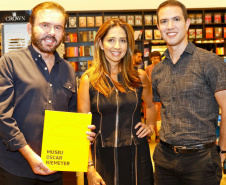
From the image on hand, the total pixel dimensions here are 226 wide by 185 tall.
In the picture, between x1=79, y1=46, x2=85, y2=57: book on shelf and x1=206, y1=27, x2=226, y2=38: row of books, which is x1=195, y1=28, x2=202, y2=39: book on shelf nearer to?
x1=206, y1=27, x2=226, y2=38: row of books

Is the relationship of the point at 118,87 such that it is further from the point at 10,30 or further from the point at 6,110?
the point at 10,30

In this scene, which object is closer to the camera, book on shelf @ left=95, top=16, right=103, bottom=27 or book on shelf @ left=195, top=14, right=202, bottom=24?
book on shelf @ left=95, top=16, right=103, bottom=27

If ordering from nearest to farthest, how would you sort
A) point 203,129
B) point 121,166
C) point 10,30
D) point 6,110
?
point 6,110 < point 203,129 < point 121,166 < point 10,30

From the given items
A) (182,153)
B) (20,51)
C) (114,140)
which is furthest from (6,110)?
(182,153)

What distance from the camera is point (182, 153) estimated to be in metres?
1.86

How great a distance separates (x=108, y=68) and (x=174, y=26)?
1.99 feet

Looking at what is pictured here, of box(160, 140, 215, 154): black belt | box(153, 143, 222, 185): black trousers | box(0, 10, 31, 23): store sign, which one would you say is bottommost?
box(153, 143, 222, 185): black trousers

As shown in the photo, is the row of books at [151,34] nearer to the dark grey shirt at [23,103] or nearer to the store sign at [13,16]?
the store sign at [13,16]

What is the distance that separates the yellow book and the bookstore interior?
6917mm

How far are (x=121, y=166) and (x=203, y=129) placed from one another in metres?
0.63

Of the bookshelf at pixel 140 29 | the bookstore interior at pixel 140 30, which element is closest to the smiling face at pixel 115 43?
the bookstore interior at pixel 140 30

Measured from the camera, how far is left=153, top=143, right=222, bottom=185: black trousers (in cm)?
181

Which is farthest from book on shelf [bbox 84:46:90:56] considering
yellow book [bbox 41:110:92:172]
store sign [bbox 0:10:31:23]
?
yellow book [bbox 41:110:92:172]

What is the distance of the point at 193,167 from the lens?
1.83 metres
